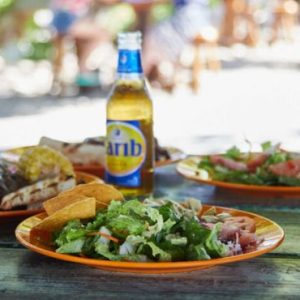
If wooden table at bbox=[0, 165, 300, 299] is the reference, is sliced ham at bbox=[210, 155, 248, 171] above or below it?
above

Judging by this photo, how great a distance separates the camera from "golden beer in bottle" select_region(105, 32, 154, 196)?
1.84 m

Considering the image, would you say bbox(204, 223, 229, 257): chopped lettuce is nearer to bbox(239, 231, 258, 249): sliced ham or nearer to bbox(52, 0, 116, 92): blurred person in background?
bbox(239, 231, 258, 249): sliced ham

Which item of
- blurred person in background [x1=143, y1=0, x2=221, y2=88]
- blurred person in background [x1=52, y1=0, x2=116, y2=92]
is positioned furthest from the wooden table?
blurred person in background [x1=52, y1=0, x2=116, y2=92]

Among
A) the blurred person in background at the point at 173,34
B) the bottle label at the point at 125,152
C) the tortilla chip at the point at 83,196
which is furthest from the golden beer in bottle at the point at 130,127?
the blurred person in background at the point at 173,34

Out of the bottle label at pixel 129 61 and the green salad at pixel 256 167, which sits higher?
the bottle label at pixel 129 61

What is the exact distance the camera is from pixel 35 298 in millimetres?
1234

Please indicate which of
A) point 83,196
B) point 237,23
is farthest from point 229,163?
point 237,23

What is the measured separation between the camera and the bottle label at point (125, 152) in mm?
1844

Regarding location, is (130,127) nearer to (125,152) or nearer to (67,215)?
(125,152)

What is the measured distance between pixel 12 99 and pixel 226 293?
811 cm

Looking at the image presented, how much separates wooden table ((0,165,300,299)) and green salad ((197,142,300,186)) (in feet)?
1.55

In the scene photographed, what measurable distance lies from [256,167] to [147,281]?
870 mm

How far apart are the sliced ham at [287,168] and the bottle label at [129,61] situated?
40 centimetres

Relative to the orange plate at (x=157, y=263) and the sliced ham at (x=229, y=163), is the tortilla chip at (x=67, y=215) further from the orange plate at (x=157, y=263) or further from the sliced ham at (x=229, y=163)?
the sliced ham at (x=229, y=163)
